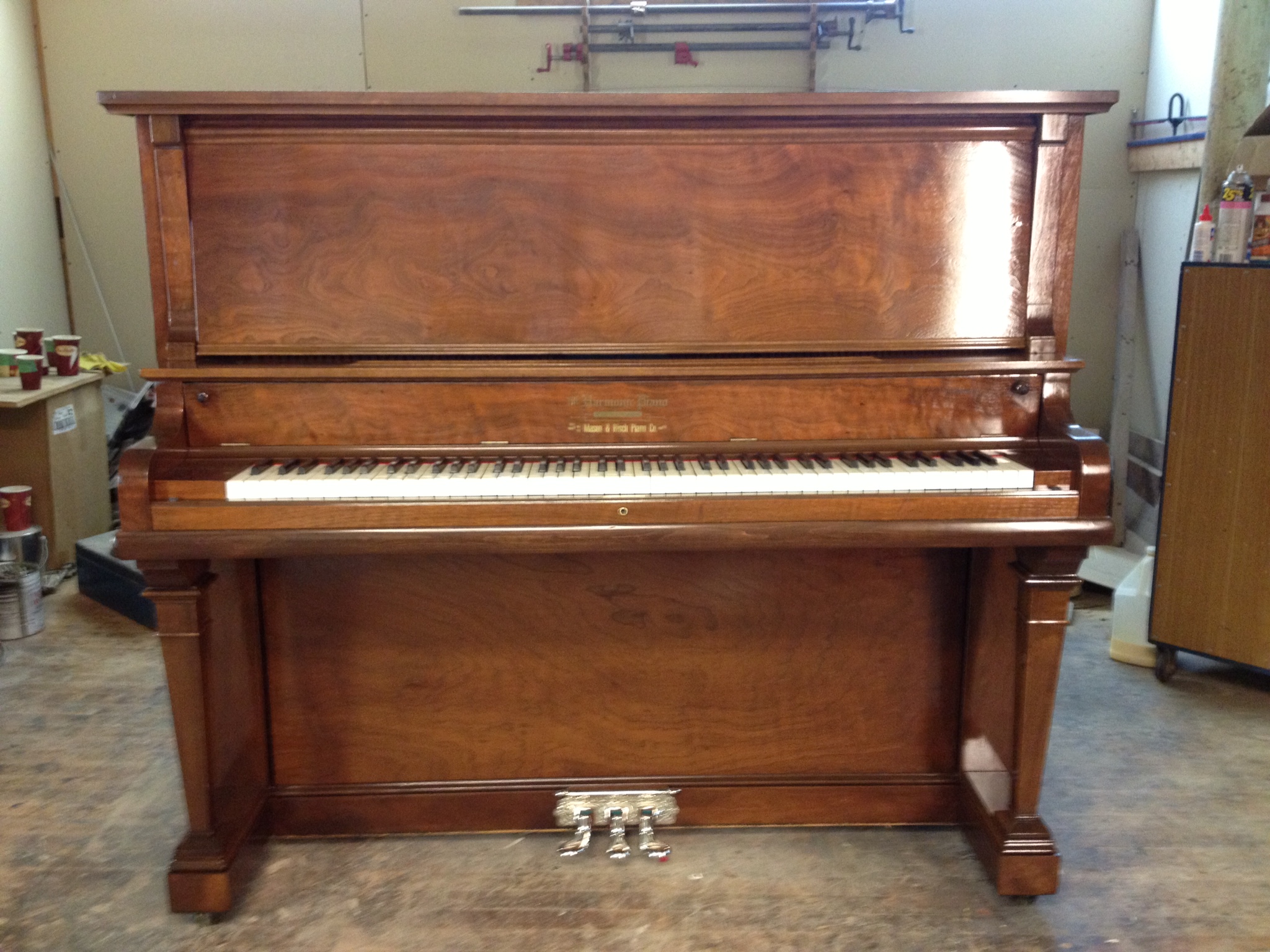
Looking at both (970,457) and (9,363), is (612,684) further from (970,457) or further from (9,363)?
(9,363)

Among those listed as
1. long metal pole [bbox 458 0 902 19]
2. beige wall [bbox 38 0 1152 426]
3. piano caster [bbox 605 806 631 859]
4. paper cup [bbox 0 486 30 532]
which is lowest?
piano caster [bbox 605 806 631 859]

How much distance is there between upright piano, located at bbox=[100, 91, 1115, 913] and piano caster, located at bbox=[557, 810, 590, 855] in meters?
0.06

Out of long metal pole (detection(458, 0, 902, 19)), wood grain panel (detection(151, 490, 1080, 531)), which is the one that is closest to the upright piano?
A: wood grain panel (detection(151, 490, 1080, 531))

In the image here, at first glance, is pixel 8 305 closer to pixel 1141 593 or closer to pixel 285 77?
pixel 285 77

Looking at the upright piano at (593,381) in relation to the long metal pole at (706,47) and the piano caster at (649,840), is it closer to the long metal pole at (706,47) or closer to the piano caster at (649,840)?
the piano caster at (649,840)

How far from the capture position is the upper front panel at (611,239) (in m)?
2.01

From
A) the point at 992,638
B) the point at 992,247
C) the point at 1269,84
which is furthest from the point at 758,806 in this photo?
the point at 1269,84

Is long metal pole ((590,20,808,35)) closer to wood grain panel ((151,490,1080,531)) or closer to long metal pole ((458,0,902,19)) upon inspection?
long metal pole ((458,0,902,19))

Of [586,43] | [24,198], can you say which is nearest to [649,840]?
[586,43]

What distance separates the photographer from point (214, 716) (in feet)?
6.68

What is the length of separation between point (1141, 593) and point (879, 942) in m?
1.75

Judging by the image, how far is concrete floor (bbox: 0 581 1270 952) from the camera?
2.02m

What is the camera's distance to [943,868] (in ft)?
7.29

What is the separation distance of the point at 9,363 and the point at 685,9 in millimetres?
2923
